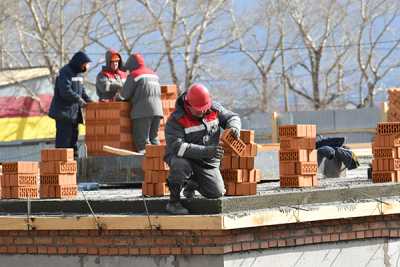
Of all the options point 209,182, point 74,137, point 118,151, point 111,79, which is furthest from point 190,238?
point 111,79

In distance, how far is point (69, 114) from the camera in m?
16.4

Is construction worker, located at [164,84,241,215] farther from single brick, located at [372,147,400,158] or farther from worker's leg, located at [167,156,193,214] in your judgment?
single brick, located at [372,147,400,158]

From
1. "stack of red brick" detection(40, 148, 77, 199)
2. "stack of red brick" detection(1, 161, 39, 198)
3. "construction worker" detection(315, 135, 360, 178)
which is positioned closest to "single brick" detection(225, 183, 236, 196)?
"stack of red brick" detection(40, 148, 77, 199)

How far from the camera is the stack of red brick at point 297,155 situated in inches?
489

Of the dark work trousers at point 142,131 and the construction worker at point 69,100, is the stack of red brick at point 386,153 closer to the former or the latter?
the dark work trousers at point 142,131

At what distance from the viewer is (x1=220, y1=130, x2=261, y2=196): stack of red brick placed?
1138cm

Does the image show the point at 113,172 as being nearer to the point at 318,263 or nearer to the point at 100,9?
the point at 318,263

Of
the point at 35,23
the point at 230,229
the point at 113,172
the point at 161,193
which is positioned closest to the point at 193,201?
the point at 230,229

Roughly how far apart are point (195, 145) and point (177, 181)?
388 mm

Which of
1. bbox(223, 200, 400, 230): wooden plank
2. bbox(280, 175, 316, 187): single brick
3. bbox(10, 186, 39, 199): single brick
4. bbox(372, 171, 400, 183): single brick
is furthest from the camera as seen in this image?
bbox(372, 171, 400, 183): single brick

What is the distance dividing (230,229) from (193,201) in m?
0.47

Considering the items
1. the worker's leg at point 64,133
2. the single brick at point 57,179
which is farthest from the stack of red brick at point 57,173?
the worker's leg at point 64,133

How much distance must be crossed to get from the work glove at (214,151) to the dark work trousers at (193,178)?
0.74 ft

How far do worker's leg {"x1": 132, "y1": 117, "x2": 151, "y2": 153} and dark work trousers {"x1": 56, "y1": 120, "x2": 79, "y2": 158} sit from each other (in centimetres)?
106
